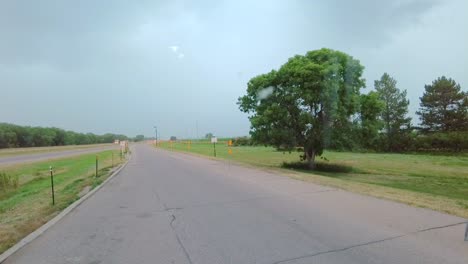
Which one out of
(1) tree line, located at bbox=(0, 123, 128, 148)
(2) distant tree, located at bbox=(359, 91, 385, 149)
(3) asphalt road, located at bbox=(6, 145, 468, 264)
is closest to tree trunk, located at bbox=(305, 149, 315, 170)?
(2) distant tree, located at bbox=(359, 91, 385, 149)

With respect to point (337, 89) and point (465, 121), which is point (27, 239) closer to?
point (337, 89)

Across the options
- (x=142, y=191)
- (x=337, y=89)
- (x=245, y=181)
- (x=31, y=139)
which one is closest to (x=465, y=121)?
(x=337, y=89)

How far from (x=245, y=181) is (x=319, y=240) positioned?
812 cm

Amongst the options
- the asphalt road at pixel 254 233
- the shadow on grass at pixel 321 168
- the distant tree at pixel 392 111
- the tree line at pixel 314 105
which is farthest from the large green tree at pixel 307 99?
the distant tree at pixel 392 111

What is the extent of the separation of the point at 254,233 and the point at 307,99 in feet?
56.3

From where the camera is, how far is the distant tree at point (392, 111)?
65750 mm

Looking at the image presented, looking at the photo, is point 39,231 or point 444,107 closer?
point 39,231

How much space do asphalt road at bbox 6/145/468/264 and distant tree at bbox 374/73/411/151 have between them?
206ft

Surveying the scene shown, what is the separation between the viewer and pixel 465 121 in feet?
196

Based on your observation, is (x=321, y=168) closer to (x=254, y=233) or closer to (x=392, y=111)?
(x=254, y=233)

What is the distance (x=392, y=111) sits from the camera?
68062mm

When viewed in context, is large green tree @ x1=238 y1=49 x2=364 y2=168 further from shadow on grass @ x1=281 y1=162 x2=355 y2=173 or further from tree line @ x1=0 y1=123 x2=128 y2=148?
tree line @ x1=0 y1=123 x2=128 y2=148

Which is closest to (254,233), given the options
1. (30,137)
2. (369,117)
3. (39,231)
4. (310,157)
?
(39,231)

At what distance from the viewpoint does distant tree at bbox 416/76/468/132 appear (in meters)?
60.3
